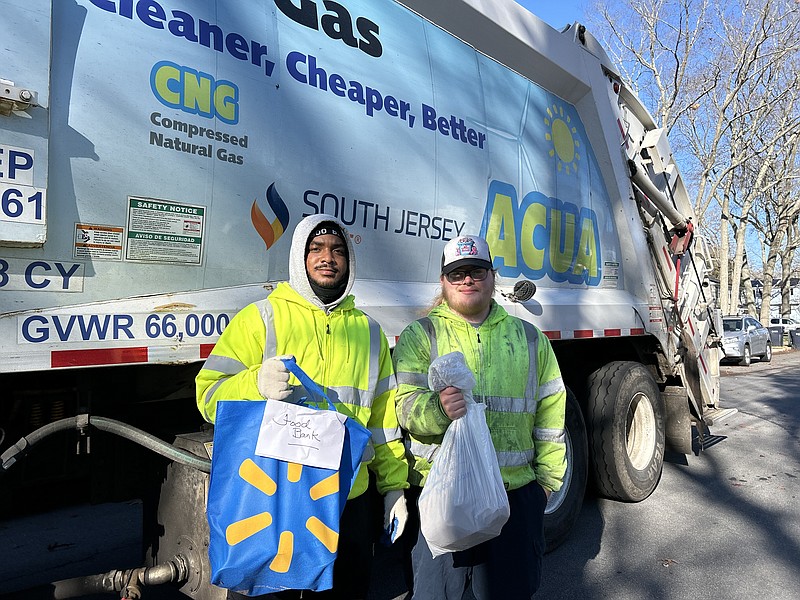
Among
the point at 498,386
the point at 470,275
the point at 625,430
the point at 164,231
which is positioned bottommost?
the point at 625,430

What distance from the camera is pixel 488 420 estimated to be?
7.18ft

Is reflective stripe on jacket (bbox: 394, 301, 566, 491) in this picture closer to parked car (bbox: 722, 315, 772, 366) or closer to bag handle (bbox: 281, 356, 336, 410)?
bag handle (bbox: 281, 356, 336, 410)

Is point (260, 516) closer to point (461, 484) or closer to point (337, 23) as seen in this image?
point (461, 484)

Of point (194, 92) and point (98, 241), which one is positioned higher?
point (194, 92)

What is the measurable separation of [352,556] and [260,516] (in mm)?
466

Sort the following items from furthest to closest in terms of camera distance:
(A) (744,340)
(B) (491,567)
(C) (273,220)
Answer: (A) (744,340) → (C) (273,220) → (B) (491,567)

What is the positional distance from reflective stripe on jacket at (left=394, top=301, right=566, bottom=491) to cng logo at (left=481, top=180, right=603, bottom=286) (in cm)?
131

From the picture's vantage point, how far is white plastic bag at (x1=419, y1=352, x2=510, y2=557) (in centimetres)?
189

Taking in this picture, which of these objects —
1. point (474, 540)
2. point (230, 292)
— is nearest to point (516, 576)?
point (474, 540)

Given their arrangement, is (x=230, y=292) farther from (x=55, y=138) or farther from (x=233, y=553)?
(x=233, y=553)

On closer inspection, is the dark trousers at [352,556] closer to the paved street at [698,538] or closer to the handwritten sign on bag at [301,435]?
the handwritten sign on bag at [301,435]

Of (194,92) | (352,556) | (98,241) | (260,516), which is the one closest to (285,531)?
(260,516)

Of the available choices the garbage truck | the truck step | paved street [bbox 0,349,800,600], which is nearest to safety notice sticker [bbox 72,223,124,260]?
the garbage truck

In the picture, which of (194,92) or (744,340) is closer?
(194,92)
